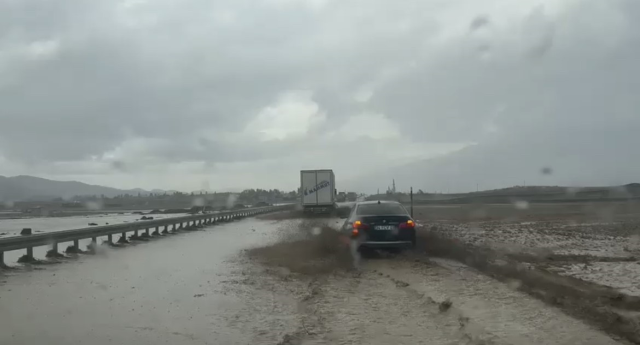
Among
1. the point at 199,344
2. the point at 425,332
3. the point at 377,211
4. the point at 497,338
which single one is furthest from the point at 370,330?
the point at 377,211

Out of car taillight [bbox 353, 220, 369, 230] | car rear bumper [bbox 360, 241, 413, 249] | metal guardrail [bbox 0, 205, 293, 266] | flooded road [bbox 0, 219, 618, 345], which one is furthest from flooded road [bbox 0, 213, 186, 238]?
car rear bumper [bbox 360, 241, 413, 249]

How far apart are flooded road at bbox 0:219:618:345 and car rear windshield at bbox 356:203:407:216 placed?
4.13 feet

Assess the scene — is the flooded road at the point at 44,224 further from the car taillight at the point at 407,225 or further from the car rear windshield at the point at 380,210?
the car taillight at the point at 407,225

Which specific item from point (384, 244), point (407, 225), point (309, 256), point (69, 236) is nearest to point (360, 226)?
point (384, 244)

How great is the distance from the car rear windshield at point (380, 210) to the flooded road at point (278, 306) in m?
1.26

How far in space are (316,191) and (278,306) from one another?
38.2 meters

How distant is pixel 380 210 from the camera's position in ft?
52.9

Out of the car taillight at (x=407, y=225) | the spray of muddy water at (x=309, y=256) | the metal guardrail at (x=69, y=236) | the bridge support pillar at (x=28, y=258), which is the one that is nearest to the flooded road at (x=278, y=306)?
the spray of muddy water at (x=309, y=256)

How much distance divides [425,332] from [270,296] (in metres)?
3.70

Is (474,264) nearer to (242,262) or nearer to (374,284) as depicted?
(374,284)

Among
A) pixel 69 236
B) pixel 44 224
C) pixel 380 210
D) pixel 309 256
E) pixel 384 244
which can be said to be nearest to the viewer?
pixel 384 244

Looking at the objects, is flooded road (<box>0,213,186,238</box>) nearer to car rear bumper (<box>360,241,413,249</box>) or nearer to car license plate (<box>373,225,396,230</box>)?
car rear bumper (<box>360,241,413,249</box>)

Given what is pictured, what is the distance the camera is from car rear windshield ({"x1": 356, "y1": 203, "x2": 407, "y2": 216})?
51.9 feet

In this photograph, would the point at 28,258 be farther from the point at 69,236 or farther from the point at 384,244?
the point at 384,244
